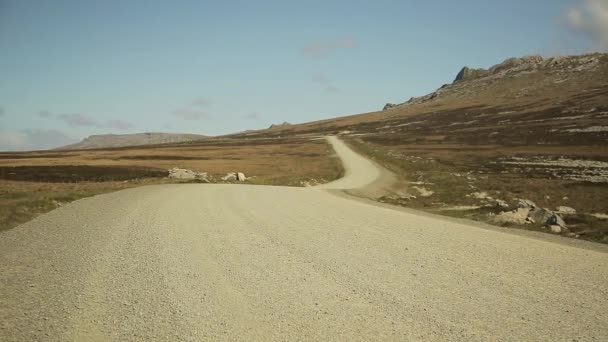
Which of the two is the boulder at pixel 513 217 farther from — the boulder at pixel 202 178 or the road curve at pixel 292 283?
the boulder at pixel 202 178

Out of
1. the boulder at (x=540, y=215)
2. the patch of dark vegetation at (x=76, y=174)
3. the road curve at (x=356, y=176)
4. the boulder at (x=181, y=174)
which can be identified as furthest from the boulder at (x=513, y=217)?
the patch of dark vegetation at (x=76, y=174)

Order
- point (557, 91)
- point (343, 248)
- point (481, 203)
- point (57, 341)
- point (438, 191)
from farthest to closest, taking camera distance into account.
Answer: point (557, 91)
point (438, 191)
point (481, 203)
point (343, 248)
point (57, 341)

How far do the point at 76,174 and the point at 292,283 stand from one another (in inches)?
2290

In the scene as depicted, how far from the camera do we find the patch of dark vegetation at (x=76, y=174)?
5500 centimetres

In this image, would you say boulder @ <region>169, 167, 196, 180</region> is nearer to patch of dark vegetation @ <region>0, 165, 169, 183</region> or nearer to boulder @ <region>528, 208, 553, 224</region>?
patch of dark vegetation @ <region>0, 165, 169, 183</region>

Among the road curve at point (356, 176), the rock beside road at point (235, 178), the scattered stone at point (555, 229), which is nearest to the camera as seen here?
the scattered stone at point (555, 229)

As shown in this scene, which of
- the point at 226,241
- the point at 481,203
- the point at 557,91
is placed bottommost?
the point at 481,203

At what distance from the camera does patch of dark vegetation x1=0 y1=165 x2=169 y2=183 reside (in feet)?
180

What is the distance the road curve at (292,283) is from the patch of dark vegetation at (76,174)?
3888 cm

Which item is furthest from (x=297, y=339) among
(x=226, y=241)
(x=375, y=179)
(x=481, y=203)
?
(x=375, y=179)

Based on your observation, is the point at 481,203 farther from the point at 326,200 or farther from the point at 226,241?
the point at 226,241

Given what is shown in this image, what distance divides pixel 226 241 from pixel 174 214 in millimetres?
7495

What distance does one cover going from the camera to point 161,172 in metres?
60.9

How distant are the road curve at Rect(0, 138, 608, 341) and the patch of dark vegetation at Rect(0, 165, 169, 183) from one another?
38.9 m
